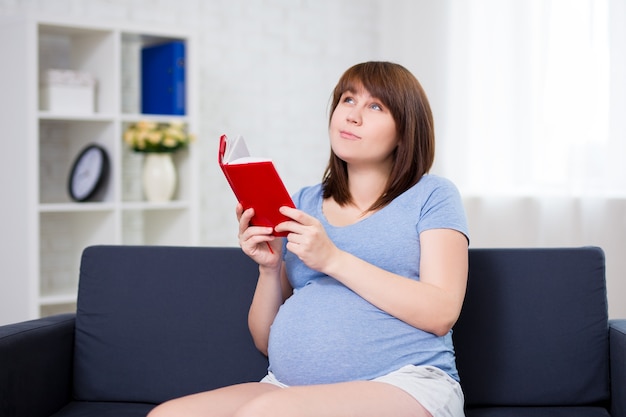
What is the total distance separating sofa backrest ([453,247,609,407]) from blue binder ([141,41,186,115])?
6.74 feet

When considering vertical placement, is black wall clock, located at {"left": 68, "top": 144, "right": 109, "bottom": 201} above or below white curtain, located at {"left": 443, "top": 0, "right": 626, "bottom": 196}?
below

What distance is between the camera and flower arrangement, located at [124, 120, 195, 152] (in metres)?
3.48

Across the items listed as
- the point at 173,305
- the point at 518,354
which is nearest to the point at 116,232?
the point at 173,305

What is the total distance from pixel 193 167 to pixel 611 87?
1834mm

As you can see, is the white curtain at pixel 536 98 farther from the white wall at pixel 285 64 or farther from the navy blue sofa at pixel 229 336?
the navy blue sofa at pixel 229 336

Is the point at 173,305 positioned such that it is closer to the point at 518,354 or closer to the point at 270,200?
the point at 270,200

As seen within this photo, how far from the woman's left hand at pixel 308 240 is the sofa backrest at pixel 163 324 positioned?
44 centimetres

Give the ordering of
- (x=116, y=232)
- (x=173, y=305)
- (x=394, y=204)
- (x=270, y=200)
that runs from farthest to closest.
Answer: (x=116, y=232), (x=173, y=305), (x=394, y=204), (x=270, y=200)

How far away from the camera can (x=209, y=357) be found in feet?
6.37

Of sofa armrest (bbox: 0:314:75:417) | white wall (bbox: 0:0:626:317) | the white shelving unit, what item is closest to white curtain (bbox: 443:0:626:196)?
white wall (bbox: 0:0:626:317)

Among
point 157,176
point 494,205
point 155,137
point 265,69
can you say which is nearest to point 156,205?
point 157,176

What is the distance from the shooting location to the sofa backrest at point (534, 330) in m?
1.88

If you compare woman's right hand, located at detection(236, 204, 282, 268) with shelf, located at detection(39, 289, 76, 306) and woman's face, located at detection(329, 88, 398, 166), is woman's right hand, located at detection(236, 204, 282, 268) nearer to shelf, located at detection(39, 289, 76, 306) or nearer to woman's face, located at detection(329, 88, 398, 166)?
woman's face, located at detection(329, 88, 398, 166)

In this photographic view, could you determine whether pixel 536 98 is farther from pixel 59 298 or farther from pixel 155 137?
pixel 59 298
